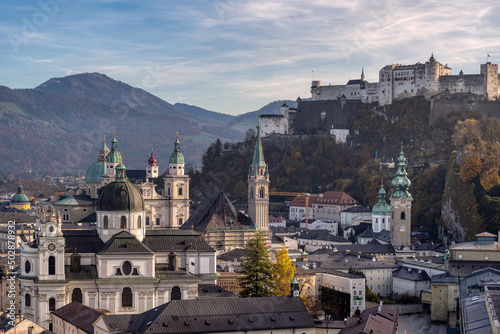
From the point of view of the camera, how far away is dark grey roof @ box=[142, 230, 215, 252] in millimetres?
63125

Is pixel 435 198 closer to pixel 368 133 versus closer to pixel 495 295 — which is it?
pixel 368 133

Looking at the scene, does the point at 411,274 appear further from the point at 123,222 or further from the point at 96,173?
the point at 96,173

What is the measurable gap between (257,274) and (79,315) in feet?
44.4

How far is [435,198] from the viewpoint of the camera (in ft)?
341

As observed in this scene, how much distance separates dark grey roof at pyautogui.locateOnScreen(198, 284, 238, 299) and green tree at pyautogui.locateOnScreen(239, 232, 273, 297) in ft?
3.78

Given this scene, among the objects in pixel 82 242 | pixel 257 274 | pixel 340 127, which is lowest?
pixel 257 274

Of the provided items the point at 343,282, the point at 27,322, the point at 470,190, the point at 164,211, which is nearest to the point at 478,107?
the point at 470,190

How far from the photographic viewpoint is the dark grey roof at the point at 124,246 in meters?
59.6

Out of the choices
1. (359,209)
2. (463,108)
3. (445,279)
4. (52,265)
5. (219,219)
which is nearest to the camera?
(52,265)

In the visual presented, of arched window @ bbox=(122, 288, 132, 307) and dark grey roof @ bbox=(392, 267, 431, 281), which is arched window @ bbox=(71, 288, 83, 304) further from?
dark grey roof @ bbox=(392, 267, 431, 281)

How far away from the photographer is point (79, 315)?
2122 inches

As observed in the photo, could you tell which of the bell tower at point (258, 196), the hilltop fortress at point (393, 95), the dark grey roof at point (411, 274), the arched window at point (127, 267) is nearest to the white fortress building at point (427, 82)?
the hilltop fortress at point (393, 95)

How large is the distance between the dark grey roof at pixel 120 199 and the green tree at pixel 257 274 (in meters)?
8.02

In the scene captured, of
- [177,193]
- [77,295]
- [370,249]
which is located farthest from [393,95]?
[77,295]
